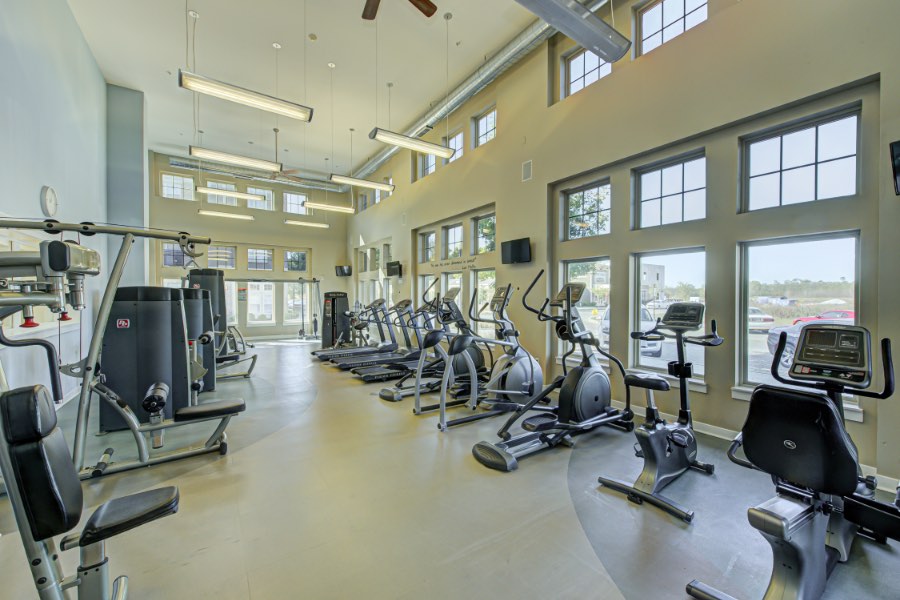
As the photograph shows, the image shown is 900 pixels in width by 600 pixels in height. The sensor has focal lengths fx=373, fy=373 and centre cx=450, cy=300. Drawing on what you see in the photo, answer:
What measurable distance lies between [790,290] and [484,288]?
472 cm

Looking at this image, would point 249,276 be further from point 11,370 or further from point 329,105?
point 11,370

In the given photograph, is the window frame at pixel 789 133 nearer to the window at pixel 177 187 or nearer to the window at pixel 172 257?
the window at pixel 172 257

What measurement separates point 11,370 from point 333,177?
210 inches

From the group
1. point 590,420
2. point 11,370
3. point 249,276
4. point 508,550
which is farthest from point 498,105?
point 249,276

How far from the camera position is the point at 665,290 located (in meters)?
4.51

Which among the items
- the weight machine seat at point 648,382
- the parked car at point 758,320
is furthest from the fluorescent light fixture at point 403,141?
the parked car at point 758,320

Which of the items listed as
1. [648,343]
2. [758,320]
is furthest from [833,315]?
[648,343]

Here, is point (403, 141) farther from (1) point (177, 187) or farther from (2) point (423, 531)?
(1) point (177, 187)

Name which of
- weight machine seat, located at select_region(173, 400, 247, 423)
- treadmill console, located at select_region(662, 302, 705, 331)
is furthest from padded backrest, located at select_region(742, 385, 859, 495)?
weight machine seat, located at select_region(173, 400, 247, 423)

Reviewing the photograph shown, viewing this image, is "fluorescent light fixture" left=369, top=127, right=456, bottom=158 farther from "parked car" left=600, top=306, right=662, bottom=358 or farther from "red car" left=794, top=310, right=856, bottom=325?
"red car" left=794, top=310, right=856, bottom=325

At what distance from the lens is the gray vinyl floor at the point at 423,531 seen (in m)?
1.88

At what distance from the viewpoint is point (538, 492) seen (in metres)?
2.76

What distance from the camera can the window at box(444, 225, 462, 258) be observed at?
8273 mm

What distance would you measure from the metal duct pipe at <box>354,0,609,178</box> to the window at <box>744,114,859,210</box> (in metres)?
2.67
